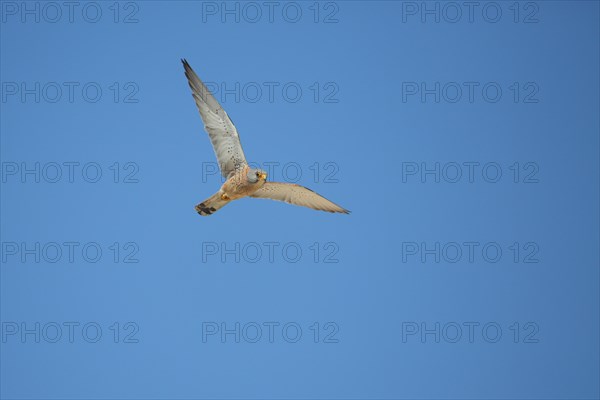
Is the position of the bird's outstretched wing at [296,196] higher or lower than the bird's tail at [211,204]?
higher

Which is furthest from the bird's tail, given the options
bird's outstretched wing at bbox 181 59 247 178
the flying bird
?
bird's outstretched wing at bbox 181 59 247 178

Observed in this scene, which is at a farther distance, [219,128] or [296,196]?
[296,196]

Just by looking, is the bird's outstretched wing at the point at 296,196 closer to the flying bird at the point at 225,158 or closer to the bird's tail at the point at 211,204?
the flying bird at the point at 225,158

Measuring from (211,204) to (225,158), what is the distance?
0.62 m

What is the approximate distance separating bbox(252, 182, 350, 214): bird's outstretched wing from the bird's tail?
17.8 inches

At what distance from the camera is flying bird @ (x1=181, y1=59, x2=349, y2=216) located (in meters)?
12.7

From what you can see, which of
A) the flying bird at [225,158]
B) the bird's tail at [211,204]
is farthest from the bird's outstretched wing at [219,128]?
the bird's tail at [211,204]

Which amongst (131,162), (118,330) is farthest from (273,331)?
(131,162)

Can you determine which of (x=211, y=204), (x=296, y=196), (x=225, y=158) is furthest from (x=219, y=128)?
(x=296, y=196)

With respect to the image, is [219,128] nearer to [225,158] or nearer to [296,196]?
[225,158]

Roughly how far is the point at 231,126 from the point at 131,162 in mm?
4330

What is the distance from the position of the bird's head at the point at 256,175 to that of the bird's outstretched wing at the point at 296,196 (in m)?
0.35

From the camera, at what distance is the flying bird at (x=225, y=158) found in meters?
12.7

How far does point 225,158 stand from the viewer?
12.9 meters
